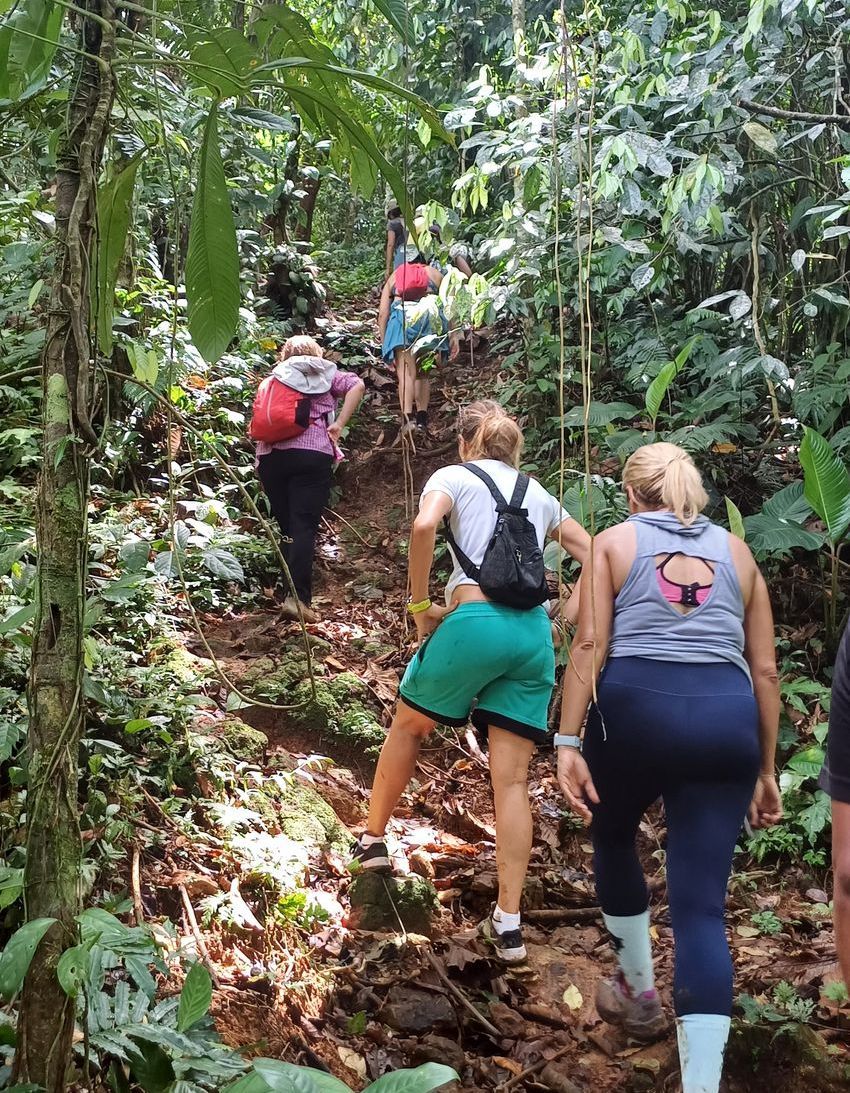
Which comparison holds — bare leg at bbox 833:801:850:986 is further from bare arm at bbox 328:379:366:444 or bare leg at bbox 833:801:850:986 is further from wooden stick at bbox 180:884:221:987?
bare arm at bbox 328:379:366:444

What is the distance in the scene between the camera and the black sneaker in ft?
11.1

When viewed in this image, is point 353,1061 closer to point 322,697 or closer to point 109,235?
point 322,697

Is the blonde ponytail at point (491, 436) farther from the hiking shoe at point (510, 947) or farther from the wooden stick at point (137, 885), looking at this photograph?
the wooden stick at point (137, 885)

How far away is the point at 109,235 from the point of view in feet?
5.49

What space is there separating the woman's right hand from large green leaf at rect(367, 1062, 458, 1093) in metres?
1.46

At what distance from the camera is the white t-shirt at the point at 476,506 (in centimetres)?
332

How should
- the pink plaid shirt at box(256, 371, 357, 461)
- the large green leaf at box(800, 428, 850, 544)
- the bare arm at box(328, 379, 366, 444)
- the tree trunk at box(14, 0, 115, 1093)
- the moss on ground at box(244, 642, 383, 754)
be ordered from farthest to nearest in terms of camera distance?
the bare arm at box(328, 379, 366, 444), the pink plaid shirt at box(256, 371, 357, 461), the moss on ground at box(244, 642, 383, 754), the large green leaf at box(800, 428, 850, 544), the tree trunk at box(14, 0, 115, 1093)

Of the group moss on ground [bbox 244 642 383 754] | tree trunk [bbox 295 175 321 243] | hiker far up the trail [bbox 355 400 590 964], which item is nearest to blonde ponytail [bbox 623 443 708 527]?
hiker far up the trail [bbox 355 400 590 964]

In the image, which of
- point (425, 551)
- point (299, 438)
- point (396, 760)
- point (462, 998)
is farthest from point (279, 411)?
point (462, 998)

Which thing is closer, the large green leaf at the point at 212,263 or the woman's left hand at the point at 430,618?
the large green leaf at the point at 212,263

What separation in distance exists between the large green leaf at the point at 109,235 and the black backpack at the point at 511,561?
5.89 feet

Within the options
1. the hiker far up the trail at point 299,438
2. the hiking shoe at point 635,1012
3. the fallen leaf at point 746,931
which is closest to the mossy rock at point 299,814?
the hiking shoe at point 635,1012

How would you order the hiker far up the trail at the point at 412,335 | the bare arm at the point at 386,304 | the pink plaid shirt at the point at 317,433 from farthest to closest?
the bare arm at the point at 386,304
the hiker far up the trail at the point at 412,335
the pink plaid shirt at the point at 317,433

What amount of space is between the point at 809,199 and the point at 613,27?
10.3 feet
